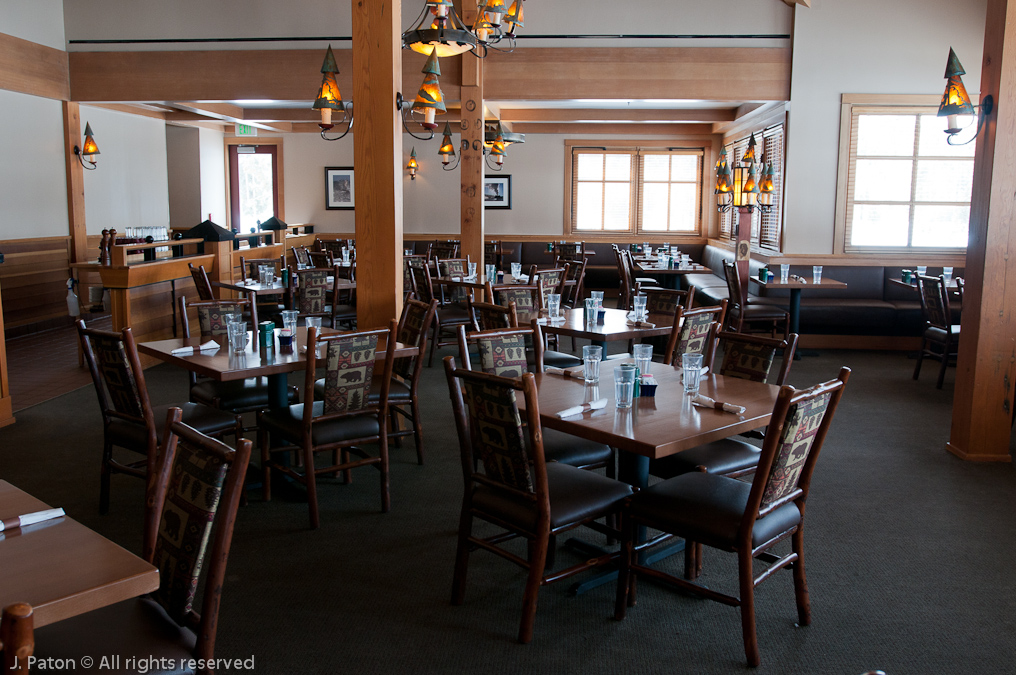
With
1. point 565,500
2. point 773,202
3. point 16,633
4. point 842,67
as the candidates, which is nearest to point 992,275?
point 565,500

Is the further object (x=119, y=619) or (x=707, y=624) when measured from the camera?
(x=707, y=624)

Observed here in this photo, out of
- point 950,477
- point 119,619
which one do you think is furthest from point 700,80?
point 119,619

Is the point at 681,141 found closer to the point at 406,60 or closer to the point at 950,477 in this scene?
the point at 406,60

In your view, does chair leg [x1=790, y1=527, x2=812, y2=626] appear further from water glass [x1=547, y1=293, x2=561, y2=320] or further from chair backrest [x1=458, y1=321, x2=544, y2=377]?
water glass [x1=547, y1=293, x2=561, y2=320]

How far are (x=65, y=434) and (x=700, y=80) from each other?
731 centimetres

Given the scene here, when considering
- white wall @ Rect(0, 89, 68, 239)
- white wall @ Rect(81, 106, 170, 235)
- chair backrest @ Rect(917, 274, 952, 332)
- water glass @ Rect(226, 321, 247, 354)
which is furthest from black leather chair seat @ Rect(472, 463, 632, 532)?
white wall @ Rect(81, 106, 170, 235)

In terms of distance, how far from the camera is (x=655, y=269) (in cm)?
942

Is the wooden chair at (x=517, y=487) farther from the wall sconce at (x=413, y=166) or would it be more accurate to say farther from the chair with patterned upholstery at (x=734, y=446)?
the wall sconce at (x=413, y=166)

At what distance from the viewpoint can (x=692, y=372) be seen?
3.10 m

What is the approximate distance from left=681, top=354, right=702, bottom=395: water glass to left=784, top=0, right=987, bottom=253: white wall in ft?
20.4

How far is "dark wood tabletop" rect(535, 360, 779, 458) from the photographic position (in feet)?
8.30

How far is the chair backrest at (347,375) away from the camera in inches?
137

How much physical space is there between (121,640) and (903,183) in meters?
8.97

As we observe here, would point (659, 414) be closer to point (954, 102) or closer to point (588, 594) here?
point (588, 594)
